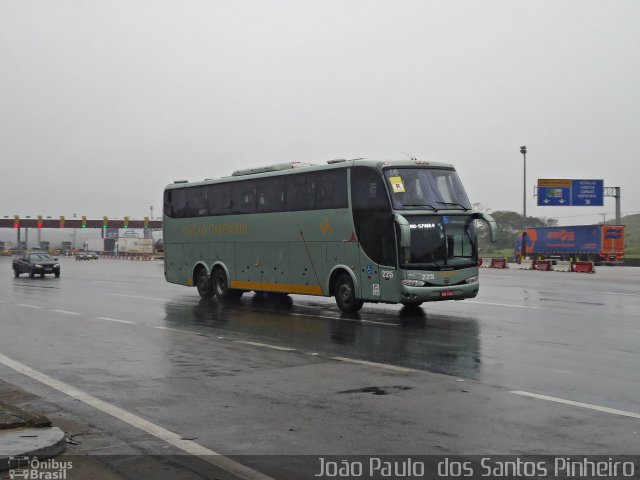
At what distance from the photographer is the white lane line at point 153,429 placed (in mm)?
5398

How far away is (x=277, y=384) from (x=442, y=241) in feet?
28.1

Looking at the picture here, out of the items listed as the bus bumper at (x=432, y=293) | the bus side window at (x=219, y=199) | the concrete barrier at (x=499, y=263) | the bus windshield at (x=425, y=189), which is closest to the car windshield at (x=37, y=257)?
the bus side window at (x=219, y=199)

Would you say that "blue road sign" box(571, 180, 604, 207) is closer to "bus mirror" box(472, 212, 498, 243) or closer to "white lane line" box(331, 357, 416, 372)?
"bus mirror" box(472, 212, 498, 243)

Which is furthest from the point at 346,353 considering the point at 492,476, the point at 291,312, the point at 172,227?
the point at 172,227

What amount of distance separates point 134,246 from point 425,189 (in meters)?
97.3

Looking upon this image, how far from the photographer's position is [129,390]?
8.46 meters

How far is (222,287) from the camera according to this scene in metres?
22.6

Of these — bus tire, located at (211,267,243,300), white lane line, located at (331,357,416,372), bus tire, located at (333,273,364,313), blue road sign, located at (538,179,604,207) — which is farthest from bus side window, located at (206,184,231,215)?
blue road sign, located at (538,179,604,207)

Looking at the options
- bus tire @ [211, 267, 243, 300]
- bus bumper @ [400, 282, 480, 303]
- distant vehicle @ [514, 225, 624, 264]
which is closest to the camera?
bus bumper @ [400, 282, 480, 303]

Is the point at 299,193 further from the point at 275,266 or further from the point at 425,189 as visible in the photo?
the point at 425,189

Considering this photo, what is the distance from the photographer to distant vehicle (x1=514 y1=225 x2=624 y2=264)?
175ft

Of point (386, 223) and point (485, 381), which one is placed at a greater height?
point (386, 223)

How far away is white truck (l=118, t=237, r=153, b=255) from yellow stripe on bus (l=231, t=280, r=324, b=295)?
89.4 metres

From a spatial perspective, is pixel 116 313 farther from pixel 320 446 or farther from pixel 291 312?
pixel 320 446
